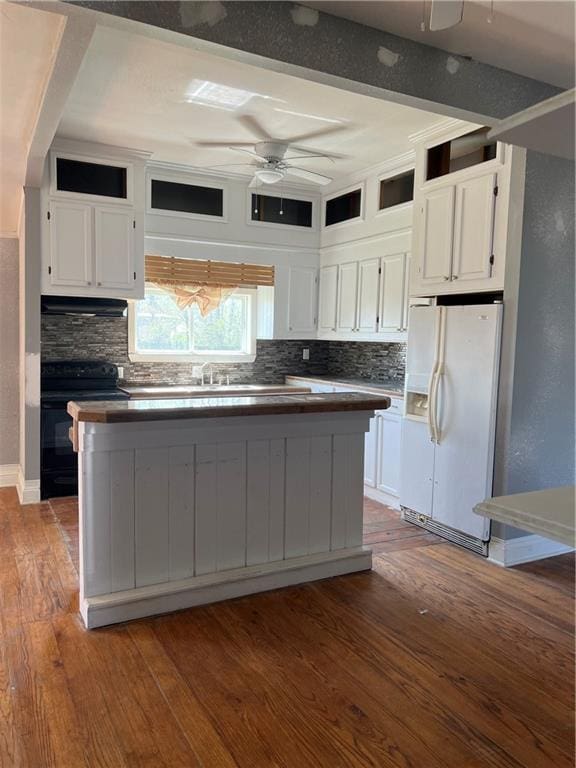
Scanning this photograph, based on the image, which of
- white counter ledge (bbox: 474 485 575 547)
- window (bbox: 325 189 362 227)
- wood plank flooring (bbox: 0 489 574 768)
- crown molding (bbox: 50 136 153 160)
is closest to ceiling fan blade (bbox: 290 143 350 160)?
window (bbox: 325 189 362 227)

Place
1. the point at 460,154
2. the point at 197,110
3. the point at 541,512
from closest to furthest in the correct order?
the point at 541,512 → the point at 197,110 → the point at 460,154

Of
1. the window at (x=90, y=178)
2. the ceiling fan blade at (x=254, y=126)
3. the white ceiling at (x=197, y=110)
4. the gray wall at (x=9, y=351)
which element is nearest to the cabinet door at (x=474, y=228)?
the white ceiling at (x=197, y=110)

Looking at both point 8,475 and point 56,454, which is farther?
point 8,475

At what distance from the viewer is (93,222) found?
173 inches

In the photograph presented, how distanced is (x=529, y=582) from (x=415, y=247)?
226 centimetres

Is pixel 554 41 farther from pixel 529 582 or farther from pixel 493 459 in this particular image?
pixel 529 582

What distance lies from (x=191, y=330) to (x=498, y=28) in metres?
3.73

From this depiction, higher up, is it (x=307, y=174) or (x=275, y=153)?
(x=275, y=153)

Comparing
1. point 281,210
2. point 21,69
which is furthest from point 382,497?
point 21,69

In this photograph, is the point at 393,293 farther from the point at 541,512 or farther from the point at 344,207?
the point at 541,512

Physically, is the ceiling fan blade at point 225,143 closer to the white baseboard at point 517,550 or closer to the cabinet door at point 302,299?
the cabinet door at point 302,299

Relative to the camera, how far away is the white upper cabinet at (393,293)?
453 cm

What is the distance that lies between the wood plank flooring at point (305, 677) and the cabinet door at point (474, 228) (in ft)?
6.00

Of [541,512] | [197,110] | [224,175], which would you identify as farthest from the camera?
[224,175]
